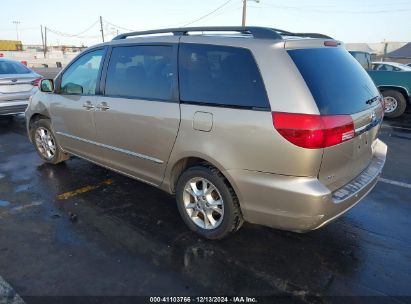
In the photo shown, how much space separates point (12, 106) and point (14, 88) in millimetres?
414

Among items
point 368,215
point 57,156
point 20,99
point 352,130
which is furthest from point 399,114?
point 20,99

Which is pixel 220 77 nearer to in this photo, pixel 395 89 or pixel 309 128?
pixel 309 128

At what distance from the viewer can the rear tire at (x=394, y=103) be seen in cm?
964

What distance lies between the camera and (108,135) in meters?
4.03

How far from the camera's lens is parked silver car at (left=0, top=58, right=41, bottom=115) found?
25.2 ft

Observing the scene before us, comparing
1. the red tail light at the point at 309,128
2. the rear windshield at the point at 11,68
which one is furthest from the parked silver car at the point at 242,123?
the rear windshield at the point at 11,68

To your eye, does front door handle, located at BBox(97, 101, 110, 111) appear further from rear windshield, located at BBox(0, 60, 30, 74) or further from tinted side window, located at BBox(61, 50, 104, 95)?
rear windshield, located at BBox(0, 60, 30, 74)

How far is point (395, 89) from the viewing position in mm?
9766

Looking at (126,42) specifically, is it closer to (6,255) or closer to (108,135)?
(108,135)

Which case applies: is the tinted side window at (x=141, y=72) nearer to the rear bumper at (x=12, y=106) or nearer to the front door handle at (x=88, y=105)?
the front door handle at (x=88, y=105)

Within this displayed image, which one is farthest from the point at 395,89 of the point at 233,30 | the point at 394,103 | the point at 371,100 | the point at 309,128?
the point at 309,128

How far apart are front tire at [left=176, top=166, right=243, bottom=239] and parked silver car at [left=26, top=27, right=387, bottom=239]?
10 mm

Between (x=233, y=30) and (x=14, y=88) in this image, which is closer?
(x=233, y=30)

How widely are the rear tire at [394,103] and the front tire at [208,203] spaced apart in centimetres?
847
